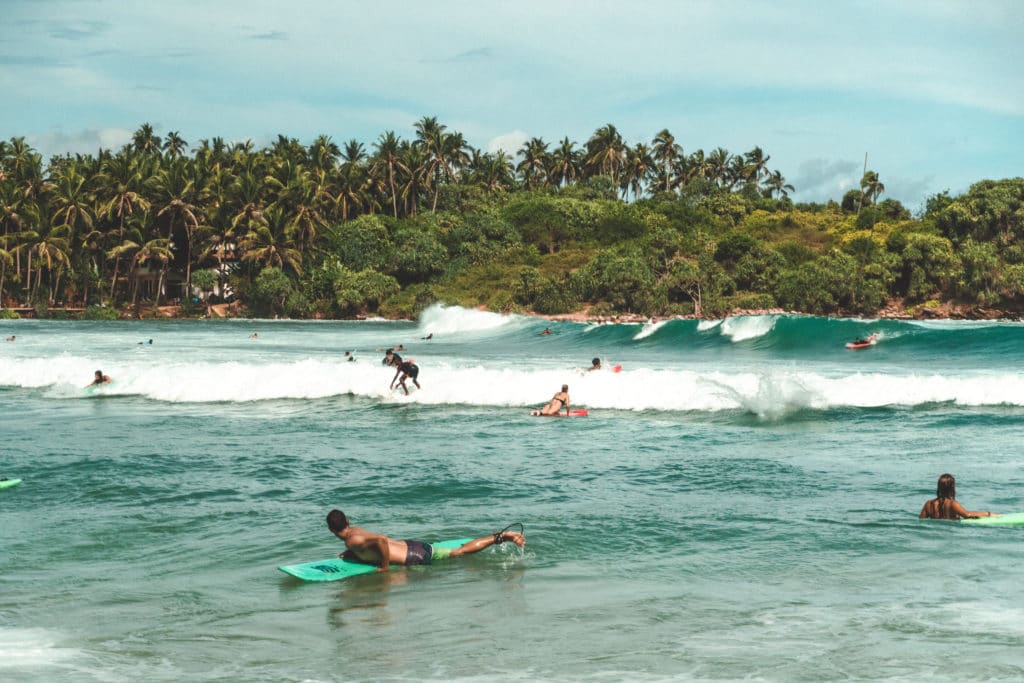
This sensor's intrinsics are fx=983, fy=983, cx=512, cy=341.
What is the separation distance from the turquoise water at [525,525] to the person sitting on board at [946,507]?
35 cm

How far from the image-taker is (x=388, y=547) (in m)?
9.44

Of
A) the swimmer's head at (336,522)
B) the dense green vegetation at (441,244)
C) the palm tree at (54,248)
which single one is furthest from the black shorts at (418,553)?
the palm tree at (54,248)

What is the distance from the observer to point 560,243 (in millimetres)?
83000

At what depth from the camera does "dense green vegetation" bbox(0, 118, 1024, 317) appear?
218 feet

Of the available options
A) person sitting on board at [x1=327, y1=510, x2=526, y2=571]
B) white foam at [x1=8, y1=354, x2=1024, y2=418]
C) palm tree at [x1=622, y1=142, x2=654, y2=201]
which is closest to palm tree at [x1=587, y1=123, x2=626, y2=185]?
palm tree at [x1=622, y1=142, x2=654, y2=201]

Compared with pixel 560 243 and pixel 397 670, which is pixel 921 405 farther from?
pixel 560 243

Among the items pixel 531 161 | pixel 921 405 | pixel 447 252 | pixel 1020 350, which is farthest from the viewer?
pixel 531 161

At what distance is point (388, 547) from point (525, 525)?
2.14m

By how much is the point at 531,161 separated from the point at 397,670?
101 m

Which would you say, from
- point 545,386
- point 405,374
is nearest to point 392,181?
point 405,374

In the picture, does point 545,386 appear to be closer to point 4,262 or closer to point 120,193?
point 120,193

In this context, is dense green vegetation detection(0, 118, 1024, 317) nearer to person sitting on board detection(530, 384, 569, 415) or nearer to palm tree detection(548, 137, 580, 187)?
palm tree detection(548, 137, 580, 187)

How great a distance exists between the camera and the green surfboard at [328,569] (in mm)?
8992

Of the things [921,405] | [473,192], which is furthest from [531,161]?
[921,405]
